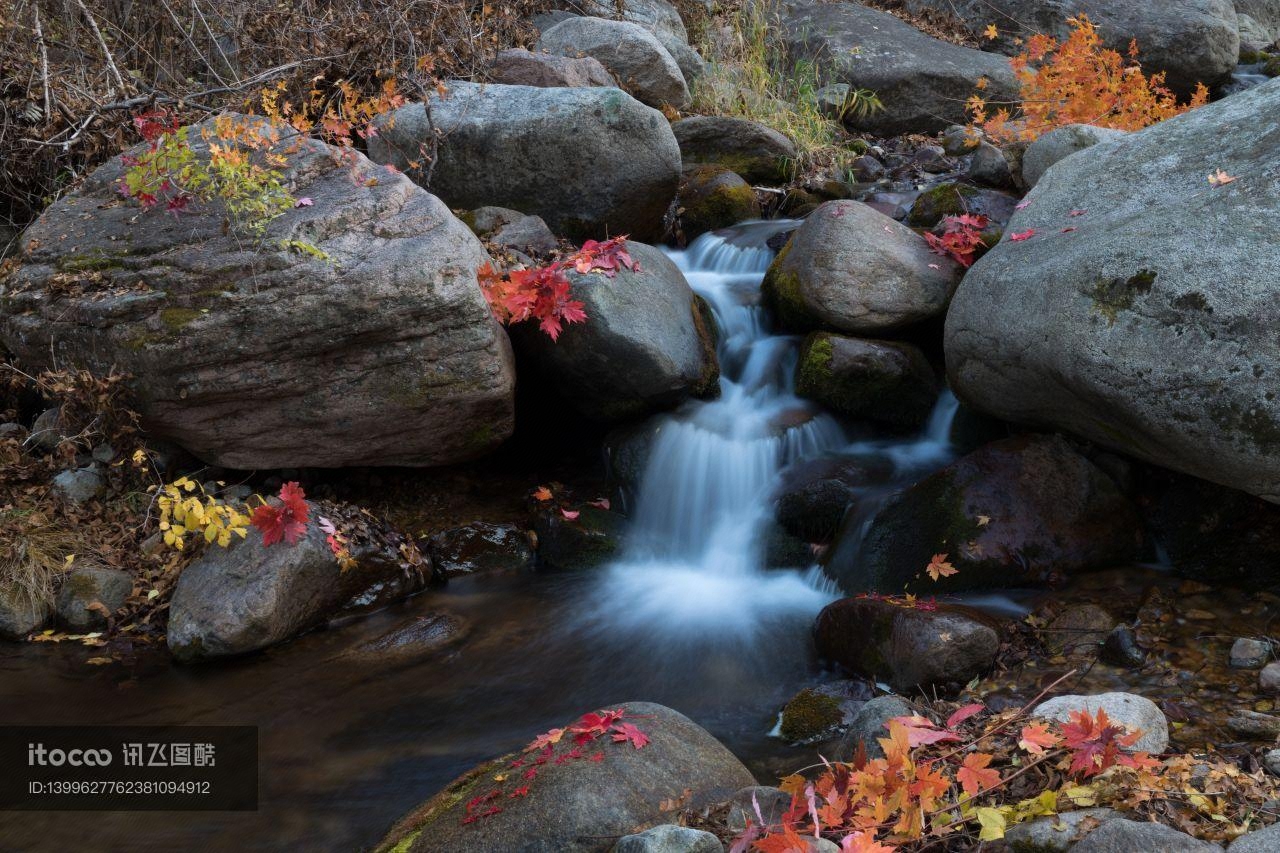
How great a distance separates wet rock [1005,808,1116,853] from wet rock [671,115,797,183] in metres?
6.92

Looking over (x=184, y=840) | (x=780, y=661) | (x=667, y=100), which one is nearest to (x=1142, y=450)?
(x=780, y=661)

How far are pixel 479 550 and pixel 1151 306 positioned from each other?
3.63 metres

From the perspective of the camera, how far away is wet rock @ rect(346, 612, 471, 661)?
177 inches

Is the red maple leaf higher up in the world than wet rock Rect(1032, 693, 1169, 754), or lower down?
lower down

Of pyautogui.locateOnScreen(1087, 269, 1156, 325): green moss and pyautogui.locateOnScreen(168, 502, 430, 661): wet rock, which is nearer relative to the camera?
pyautogui.locateOnScreen(1087, 269, 1156, 325): green moss

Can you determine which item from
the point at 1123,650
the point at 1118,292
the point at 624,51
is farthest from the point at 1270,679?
the point at 624,51

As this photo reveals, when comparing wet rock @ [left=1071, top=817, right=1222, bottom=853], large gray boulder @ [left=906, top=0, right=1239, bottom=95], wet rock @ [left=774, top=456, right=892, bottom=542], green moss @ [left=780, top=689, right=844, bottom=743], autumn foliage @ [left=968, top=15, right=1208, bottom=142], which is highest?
large gray boulder @ [left=906, top=0, right=1239, bottom=95]

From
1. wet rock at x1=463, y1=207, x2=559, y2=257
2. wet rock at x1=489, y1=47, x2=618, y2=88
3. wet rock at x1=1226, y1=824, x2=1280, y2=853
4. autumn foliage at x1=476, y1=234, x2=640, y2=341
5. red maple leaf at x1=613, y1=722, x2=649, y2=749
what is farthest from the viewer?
wet rock at x1=489, y1=47, x2=618, y2=88

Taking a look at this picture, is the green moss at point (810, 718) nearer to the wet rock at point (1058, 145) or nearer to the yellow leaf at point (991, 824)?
the yellow leaf at point (991, 824)

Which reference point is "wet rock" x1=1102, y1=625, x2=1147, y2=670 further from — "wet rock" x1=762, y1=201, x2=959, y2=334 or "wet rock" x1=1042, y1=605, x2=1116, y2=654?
"wet rock" x1=762, y1=201, x2=959, y2=334

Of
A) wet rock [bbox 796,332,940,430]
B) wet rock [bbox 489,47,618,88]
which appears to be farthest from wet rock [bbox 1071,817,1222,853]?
wet rock [bbox 489,47,618,88]

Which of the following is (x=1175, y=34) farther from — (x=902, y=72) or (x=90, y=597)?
(x=90, y=597)

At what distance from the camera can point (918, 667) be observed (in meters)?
3.72

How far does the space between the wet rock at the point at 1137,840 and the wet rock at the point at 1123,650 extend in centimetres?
168
